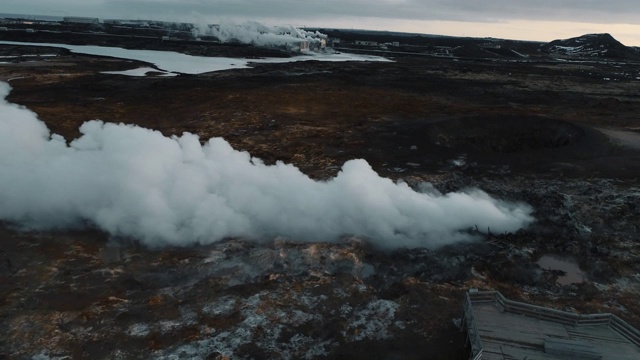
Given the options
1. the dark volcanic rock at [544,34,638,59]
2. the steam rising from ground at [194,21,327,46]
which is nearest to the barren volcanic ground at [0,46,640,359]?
the steam rising from ground at [194,21,327,46]

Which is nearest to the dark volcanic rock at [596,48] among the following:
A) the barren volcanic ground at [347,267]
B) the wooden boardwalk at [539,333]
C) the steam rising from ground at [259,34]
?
the steam rising from ground at [259,34]

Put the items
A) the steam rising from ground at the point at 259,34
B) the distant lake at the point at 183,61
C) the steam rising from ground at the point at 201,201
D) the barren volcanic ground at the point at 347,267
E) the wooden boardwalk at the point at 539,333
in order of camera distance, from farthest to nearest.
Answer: the steam rising from ground at the point at 259,34
the distant lake at the point at 183,61
the steam rising from ground at the point at 201,201
the barren volcanic ground at the point at 347,267
the wooden boardwalk at the point at 539,333

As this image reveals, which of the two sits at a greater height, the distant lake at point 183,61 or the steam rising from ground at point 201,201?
the distant lake at point 183,61

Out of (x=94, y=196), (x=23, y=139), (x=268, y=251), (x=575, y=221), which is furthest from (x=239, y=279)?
(x=575, y=221)

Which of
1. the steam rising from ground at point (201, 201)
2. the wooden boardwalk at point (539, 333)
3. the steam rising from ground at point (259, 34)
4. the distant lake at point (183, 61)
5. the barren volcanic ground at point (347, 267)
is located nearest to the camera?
the wooden boardwalk at point (539, 333)

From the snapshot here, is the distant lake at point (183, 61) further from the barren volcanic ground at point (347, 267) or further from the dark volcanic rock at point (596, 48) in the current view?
the dark volcanic rock at point (596, 48)

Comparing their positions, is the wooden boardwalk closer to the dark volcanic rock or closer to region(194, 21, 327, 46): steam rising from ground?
region(194, 21, 327, 46): steam rising from ground

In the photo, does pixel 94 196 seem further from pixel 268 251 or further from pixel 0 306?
pixel 268 251

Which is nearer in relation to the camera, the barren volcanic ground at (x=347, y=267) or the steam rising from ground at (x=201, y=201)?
the barren volcanic ground at (x=347, y=267)
